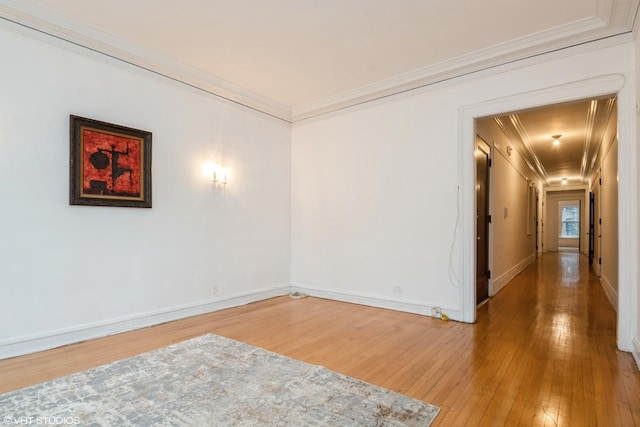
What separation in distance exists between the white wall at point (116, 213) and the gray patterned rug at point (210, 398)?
0.97 m

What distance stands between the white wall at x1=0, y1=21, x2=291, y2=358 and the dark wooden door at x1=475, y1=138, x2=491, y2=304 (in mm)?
3138

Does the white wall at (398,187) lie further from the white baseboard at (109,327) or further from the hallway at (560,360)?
the white baseboard at (109,327)

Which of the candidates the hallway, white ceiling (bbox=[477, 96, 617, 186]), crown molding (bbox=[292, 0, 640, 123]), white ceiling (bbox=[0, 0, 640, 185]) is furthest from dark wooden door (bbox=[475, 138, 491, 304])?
white ceiling (bbox=[0, 0, 640, 185])

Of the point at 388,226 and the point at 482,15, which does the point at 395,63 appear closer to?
the point at 482,15

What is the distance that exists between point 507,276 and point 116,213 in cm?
667

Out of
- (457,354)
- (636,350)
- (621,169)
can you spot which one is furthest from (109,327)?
(621,169)

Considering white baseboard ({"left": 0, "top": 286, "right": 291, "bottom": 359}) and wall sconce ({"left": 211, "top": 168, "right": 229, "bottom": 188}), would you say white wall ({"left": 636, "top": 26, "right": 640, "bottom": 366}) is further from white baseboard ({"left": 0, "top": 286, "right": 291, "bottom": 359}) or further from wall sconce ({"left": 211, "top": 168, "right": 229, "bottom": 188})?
wall sconce ({"left": 211, "top": 168, "right": 229, "bottom": 188})

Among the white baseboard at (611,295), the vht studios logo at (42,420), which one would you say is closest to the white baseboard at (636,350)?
the white baseboard at (611,295)

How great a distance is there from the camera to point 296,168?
18.4 ft

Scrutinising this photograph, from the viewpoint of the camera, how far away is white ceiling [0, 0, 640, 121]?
9.43ft

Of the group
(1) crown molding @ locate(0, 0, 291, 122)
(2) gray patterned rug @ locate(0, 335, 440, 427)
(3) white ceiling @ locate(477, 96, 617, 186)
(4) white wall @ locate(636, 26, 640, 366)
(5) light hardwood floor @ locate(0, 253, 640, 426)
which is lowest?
(5) light hardwood floor @ locate(0, 253, 640, 426)

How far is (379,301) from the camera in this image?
461 cm

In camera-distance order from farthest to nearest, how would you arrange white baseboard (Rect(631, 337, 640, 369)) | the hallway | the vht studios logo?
white baseboard (Rect(631, 337, 640, 369)), the hallway, the vht studios logo

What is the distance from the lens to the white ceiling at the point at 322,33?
287cm
